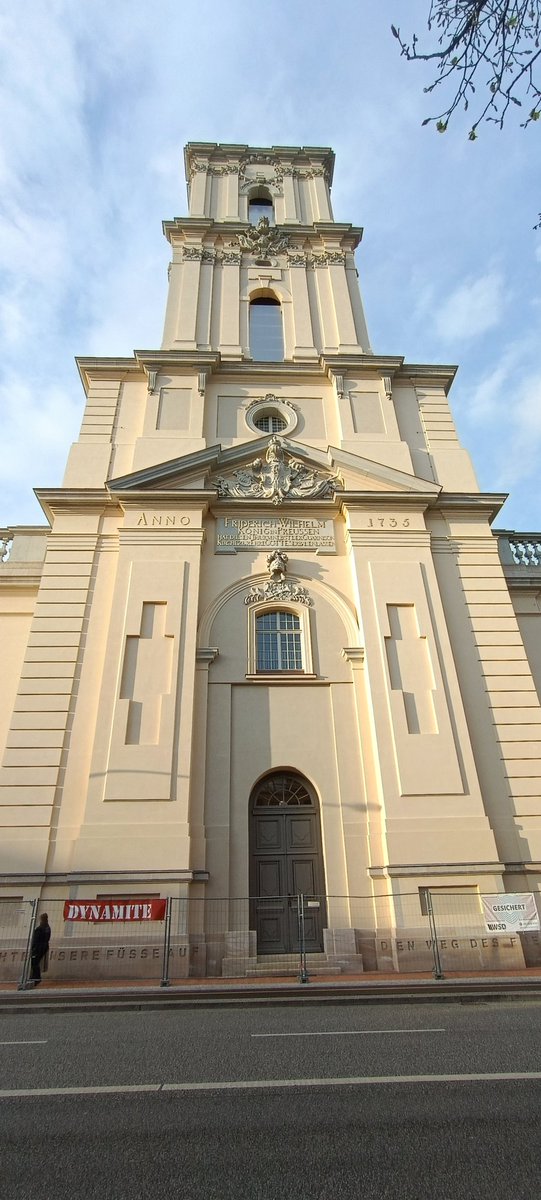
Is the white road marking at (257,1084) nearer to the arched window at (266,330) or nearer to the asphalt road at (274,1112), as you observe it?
the asphalt road at (274,1112)

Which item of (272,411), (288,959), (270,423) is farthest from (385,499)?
(288,959)

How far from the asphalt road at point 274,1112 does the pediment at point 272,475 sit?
13832 mm

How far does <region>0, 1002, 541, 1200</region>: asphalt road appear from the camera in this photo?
3.63 m

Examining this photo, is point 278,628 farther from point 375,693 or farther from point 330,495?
point 330,495

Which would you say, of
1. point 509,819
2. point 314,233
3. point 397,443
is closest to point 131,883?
point 509,819

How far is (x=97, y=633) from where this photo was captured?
54.6 feet

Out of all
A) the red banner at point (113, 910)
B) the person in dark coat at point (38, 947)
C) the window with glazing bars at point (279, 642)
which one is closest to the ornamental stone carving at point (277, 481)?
the window with glazing bars at point (279, 642)

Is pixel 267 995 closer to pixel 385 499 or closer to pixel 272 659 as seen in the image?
pixel 272 659

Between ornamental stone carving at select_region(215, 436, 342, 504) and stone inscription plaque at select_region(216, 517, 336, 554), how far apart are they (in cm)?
66

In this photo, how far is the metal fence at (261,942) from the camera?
1243cm

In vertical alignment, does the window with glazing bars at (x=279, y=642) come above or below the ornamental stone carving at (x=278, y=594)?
below

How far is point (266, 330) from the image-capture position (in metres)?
25.2

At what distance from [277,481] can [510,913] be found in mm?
12371

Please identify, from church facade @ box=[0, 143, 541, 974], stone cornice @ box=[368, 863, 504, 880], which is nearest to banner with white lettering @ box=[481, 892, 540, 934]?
church facade @ box=[0, 143, 541, 974]
